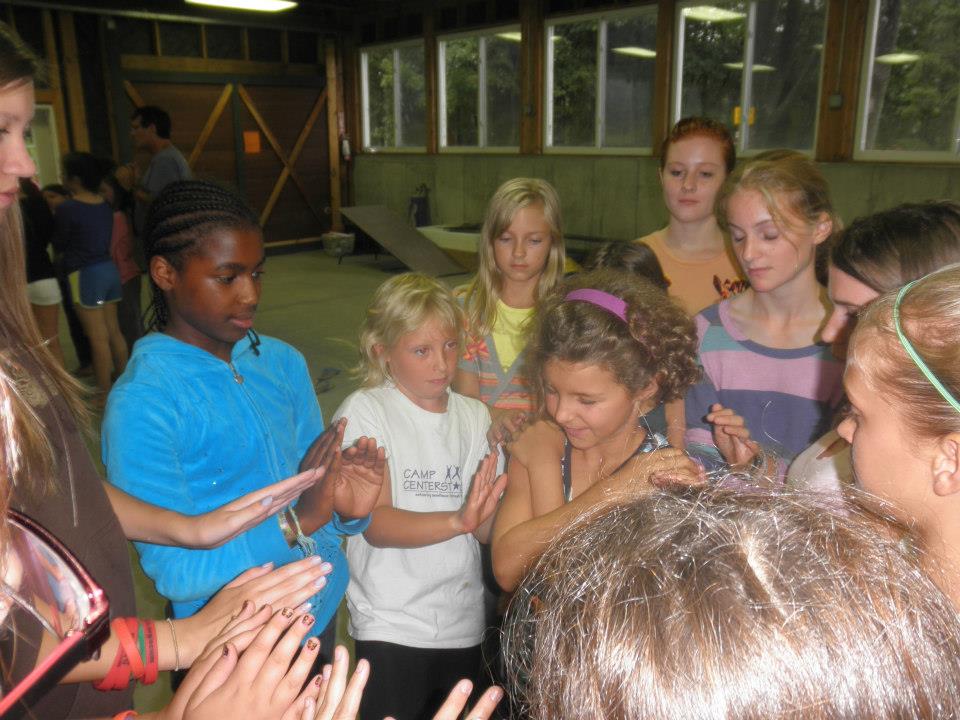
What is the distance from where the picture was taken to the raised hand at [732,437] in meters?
1.61

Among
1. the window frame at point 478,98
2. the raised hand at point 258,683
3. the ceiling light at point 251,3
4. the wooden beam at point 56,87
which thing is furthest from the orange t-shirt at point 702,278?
the wooden beam at point 56,87

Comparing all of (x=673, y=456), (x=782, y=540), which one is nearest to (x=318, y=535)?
(x=673, y=456)

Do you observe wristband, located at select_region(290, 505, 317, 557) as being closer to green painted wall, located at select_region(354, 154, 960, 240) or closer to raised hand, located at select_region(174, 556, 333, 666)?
raised hand, located at select_region(174, 556, 333, 666)

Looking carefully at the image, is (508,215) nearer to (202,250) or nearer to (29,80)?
(202,250)

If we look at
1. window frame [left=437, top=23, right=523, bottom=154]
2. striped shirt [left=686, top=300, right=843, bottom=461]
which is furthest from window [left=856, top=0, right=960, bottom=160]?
striped shirt [left=686, top=300, right=843, bottom=461]

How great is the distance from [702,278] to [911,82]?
6276 mm

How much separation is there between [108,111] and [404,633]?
10.6m

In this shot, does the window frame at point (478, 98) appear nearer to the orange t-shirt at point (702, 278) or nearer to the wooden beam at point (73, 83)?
the wooden beam at point (73, 83)

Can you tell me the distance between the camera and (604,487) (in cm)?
147

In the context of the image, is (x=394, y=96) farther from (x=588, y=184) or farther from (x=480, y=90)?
(x=588, y=184)

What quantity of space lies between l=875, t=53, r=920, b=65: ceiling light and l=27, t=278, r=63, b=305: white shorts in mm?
7991

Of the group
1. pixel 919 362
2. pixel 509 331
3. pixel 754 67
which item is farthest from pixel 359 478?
pixel 754 67

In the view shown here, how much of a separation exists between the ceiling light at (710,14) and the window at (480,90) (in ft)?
9.30

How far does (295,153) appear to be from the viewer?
1208 centimetres
